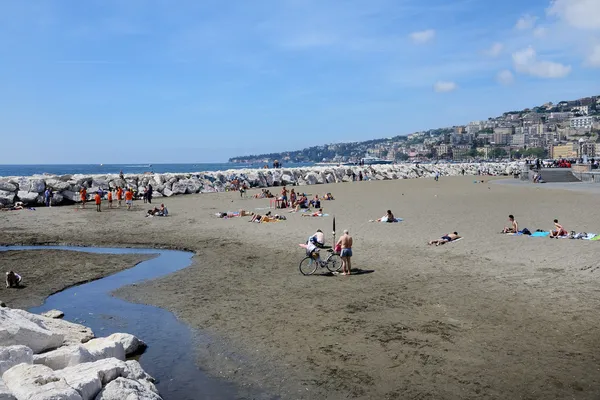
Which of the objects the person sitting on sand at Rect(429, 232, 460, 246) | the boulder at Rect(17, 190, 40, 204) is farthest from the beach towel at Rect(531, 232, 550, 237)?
the boulder at Rect(17, 190, 40, 204)

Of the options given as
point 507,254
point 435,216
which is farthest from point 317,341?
point 435,216

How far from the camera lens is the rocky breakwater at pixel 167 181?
35.6 m

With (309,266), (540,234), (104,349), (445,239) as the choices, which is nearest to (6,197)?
(309,266)

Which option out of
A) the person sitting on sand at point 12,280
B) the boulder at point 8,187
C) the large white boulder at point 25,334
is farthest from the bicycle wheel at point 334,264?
the boulder at point 8,187

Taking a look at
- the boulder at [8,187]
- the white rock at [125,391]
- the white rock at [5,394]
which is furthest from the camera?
the boulder at [8,187]

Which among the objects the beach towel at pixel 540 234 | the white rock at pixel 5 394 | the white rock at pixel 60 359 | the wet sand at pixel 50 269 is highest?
the white rock at pixel 5 394

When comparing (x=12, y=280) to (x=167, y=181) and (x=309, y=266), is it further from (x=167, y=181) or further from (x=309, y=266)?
(x=167, y=181)

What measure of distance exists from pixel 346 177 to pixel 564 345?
5729cm

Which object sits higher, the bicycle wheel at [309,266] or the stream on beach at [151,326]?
the bicycle wheel at [309,266]

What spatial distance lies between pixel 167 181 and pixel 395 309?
38.3 meters

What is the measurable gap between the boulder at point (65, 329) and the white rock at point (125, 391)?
8.10ft

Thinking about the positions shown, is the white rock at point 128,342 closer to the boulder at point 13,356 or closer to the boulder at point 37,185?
the boulder at point 13,356

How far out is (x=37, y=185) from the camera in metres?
36.0

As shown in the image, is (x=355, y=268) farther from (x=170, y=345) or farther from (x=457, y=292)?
(x=170, y=345)
